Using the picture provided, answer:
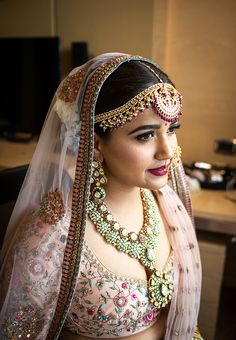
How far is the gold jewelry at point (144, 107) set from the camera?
2.45ft

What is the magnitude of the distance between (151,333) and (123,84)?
66cm

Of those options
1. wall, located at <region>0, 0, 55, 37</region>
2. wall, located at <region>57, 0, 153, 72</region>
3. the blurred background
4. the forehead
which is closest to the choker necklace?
the forehead

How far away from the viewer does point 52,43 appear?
2068 millimetres

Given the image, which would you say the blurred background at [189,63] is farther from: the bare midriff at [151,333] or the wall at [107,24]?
the bare midriff at [151,333]

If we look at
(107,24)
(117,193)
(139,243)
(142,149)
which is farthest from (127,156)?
(107,24)

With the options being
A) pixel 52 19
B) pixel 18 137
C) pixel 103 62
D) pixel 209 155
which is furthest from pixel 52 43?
pixel 103 62

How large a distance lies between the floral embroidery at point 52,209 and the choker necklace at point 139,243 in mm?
83

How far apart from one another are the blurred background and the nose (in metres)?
0.69

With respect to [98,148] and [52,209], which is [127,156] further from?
[52,209]

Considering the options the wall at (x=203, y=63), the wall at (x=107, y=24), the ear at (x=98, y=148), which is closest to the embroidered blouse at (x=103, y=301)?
the ear at (x=98, y=148)

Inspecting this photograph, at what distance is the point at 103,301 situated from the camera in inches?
32.2

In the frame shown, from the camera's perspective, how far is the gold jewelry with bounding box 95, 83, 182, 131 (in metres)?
0.75

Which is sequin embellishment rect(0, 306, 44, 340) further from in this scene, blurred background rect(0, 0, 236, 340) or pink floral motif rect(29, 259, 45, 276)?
blurred background rect(0, 0, 236, 340)

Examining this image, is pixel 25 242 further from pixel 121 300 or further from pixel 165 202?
pixel 165 202
